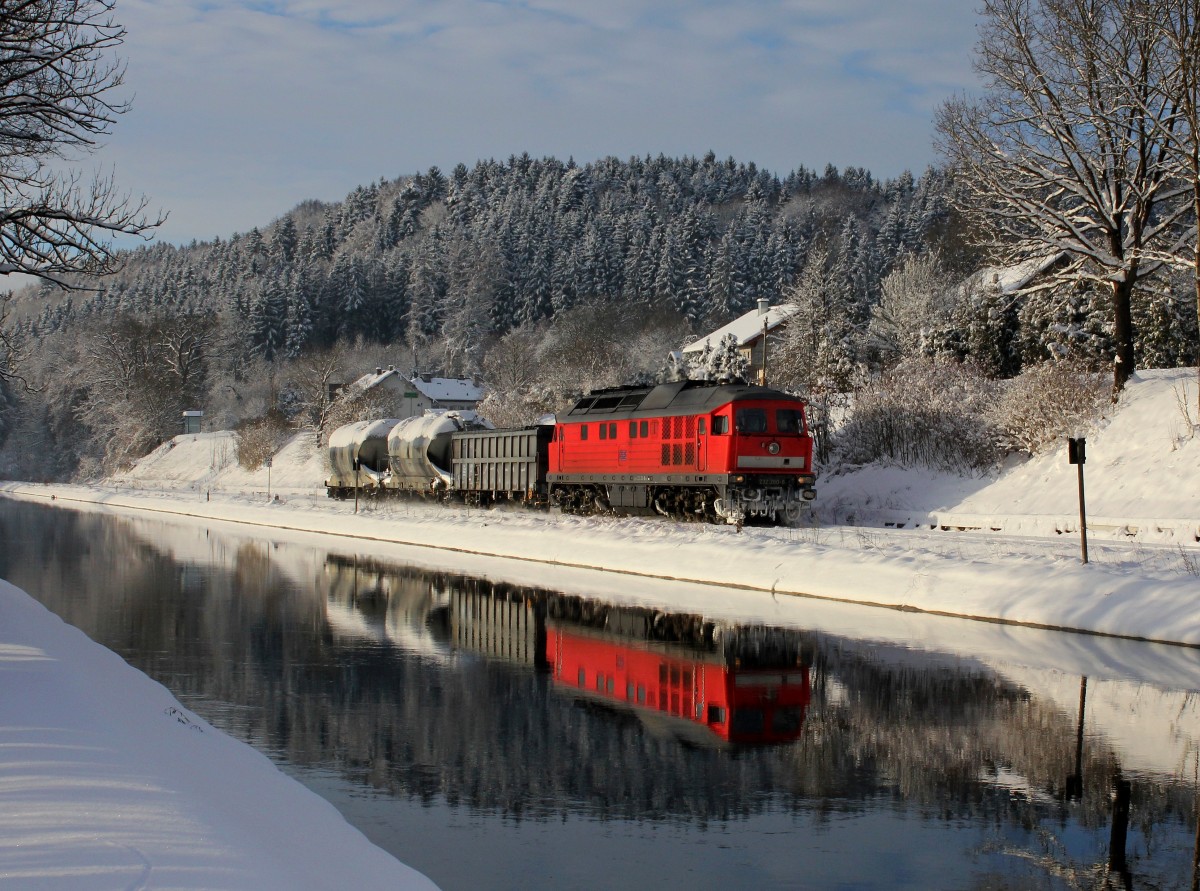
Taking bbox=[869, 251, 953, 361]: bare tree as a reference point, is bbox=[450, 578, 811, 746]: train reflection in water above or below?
below

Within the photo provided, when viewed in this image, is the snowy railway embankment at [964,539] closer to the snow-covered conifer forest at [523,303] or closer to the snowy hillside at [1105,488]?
the snowy hillside at [1105,488]

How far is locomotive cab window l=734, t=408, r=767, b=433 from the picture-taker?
3134 centimetres

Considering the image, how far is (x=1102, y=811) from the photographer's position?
9.11 m

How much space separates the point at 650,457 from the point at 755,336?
45.6 meters

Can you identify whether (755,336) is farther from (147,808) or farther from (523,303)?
(147,808)

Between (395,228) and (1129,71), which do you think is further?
(395,228)

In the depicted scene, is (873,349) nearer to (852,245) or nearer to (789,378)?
(789,378)

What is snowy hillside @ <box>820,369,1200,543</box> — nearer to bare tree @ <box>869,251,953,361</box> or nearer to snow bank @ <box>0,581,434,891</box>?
bare tree @ <box>869,251,953,361</box>

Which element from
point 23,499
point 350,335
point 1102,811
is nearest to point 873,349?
point 1102,811

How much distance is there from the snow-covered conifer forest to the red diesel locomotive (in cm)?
1003

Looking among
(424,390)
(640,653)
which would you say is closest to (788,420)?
(640,653)

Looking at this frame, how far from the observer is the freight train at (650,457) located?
31.5 m

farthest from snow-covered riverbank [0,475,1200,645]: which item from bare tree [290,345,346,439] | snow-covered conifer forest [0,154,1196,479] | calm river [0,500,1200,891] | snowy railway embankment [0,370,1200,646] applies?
bare tree [290,345,346,439]

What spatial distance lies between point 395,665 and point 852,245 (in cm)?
10467
